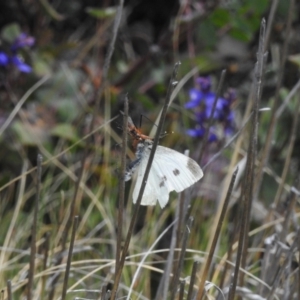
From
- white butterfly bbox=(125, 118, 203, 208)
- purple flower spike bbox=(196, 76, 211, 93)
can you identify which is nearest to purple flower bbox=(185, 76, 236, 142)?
purple flower spike bbox=(196, 76, 211, 93)

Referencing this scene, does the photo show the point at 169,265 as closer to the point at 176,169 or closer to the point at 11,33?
the point at 176,169

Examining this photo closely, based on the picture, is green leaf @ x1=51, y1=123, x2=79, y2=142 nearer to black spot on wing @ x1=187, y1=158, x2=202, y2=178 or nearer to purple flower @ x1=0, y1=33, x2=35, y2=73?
purple flower @ x1=0, y1=33, x2=35, y2=73

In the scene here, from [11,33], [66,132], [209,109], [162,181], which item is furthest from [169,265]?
[11,33]

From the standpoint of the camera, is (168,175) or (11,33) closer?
(168,175)

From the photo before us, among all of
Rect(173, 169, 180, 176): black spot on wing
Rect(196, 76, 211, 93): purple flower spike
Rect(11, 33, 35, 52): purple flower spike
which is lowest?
Rect(173, 169, 180, 176): black spot on wing

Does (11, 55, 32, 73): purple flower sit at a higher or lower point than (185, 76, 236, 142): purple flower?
higher

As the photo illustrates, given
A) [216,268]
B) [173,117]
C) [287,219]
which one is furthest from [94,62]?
[287,219]

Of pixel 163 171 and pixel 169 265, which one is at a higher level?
pixel 163 171
